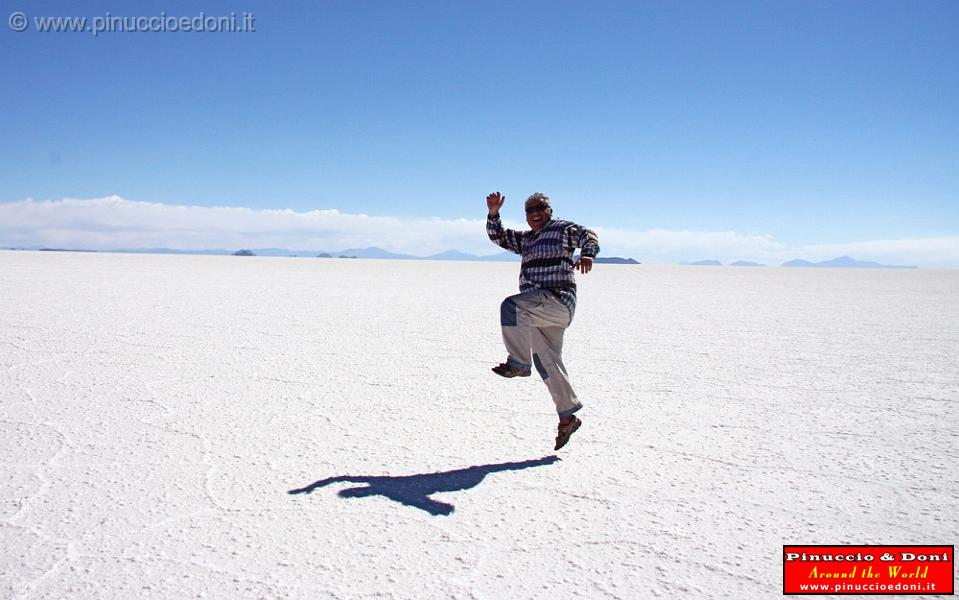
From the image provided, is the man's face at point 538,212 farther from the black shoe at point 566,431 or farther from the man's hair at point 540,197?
the black shoe at point 566,431

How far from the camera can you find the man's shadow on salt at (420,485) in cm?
273

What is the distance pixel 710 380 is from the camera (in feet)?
18.1

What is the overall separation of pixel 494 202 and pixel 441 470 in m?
1.65

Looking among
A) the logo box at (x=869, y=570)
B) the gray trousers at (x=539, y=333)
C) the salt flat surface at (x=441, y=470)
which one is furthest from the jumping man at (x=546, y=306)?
the logo box at (x=869, y=570)

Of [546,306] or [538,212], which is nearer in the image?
[546,306]

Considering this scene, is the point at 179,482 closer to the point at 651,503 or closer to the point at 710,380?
the point at 651,503

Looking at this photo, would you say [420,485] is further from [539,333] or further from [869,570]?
[869,570]

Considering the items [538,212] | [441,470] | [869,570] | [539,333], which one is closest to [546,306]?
[539,333]

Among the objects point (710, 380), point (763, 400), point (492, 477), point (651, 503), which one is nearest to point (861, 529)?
point (651, 503)

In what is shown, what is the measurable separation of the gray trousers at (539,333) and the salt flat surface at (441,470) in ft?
1.31

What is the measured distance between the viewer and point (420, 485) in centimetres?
293

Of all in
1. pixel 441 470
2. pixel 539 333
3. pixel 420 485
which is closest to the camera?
pixel 420 485

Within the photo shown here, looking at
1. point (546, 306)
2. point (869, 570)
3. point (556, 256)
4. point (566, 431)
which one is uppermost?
point (556, 256)

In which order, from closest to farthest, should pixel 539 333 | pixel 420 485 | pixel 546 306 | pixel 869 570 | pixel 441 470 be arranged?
pixel 869 570 → pixel 420 485 → pixel 441 470 → pixel 546 306 → pixel 539 333
